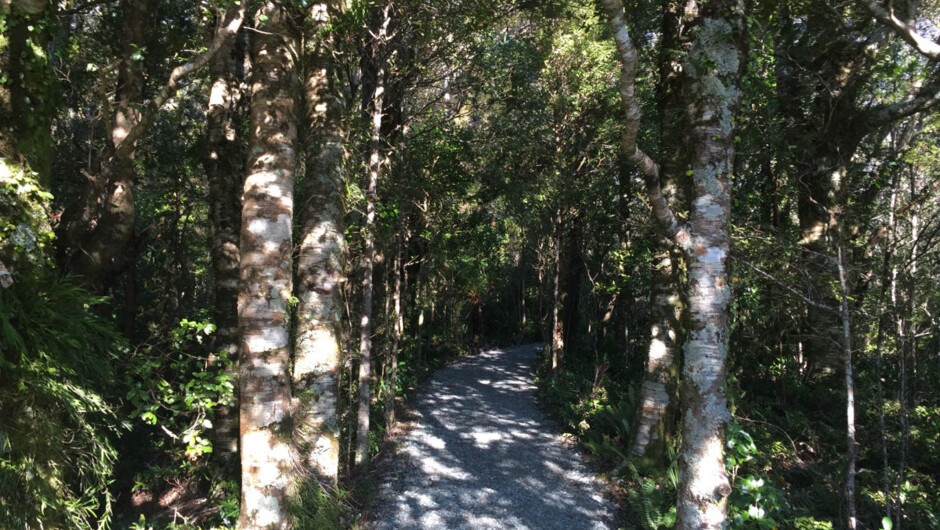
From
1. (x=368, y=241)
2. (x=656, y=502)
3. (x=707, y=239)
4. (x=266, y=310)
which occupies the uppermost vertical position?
(x=368, y=241)

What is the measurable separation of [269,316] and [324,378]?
55.0 inches

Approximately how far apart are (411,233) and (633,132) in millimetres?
7159

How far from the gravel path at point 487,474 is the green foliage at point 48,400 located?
127 inches

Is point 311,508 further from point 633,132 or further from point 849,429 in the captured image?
point 849,429

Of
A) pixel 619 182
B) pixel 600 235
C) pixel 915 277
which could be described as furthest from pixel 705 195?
pixel 600 235

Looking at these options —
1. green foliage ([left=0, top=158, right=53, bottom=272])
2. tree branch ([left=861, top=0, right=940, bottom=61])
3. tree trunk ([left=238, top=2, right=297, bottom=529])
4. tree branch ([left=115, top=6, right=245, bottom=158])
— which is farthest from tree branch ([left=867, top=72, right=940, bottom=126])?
green foliage ([left=0, top=158, right=53, bottom=272])

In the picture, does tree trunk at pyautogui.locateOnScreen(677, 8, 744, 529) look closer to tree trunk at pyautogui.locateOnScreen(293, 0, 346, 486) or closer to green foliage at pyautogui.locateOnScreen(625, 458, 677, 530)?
green foliage at pyautogui.locateOnScreen(625, 458, 677, 530)

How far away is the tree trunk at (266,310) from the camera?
308 centimetres

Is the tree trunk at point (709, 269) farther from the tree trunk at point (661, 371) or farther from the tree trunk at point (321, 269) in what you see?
the tree trunk at point (321, 269)

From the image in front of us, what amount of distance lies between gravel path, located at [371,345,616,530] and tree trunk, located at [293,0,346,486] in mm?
1982

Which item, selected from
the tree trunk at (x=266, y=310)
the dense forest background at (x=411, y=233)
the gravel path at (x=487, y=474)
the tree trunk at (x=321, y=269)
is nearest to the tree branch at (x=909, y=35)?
the dense forest background at (x=411, y=233)

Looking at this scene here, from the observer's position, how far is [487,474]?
6.99 m

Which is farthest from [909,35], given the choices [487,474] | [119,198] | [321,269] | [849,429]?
[119,198]

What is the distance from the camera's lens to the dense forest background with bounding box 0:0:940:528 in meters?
3.17
